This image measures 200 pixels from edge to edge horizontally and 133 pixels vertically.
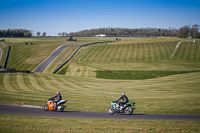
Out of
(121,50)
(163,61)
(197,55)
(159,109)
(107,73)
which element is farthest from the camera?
(121,50)

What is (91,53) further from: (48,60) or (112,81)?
(112,81)

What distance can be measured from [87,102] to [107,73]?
36491 mm

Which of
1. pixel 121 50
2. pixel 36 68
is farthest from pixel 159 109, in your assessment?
pixel 121 50

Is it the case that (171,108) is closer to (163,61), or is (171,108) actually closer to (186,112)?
(186,112)

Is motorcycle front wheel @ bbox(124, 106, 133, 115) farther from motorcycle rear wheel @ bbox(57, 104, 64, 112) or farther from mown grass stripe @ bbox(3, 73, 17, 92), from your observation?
mown grass stripe @ bbox(3, 73, 17, 92)

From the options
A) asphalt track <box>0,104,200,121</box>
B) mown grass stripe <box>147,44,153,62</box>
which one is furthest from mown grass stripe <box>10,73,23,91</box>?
mown grass stripe <box>147,44,153,62</box>

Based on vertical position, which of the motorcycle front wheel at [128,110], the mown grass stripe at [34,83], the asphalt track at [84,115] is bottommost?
the mown grass stripe at [34,83]

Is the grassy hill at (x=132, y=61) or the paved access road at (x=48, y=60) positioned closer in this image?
the grassy hill at (x=132, y=61)

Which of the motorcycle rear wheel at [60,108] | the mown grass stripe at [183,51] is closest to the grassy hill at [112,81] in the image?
the mown grass stripe at [183,51]

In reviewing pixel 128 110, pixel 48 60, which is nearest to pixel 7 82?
pixel 128 110

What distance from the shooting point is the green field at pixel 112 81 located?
77.6 feet

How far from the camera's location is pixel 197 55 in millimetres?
82938

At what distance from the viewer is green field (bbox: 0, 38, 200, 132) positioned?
23.6 meters

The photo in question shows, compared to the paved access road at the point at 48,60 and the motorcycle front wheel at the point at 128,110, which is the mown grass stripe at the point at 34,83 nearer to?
the motorcycle front wheel at the point at 128,110
